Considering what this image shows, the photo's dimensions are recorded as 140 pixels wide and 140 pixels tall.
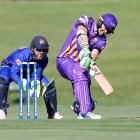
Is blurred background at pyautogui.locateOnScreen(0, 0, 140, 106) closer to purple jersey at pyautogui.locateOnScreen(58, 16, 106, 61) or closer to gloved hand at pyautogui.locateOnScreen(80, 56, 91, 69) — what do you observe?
purple jersey at pyautogui.locateOnScreen(58, 16, 106, 61)

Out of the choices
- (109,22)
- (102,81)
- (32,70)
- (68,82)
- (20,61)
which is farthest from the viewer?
(68,82)

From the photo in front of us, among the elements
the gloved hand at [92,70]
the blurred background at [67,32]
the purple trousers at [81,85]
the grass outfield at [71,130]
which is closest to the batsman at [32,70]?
the purple trousers at [81,85]

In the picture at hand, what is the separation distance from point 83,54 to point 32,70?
3.28 ft

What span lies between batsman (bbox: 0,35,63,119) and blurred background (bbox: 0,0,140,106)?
12772 millimetres

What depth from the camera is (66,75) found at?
14.0m

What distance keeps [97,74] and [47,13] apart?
46439mm

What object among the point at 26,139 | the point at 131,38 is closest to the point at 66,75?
the point at 26,139

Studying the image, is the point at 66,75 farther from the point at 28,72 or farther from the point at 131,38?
the point at 131,38

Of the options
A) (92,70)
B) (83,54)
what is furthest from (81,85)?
(83,54)

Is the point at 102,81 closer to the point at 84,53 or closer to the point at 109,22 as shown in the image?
the point at 84,53

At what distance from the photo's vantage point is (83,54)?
1352cm

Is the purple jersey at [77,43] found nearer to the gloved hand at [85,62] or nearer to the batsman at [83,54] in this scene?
the batsman at [83,54]

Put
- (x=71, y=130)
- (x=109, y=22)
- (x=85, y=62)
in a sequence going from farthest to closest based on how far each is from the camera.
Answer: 1. (x=109, y=22)
2. (x=85, y=62)
3. (x=71, y=130)

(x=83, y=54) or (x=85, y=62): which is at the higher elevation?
(x=83, y=54)
